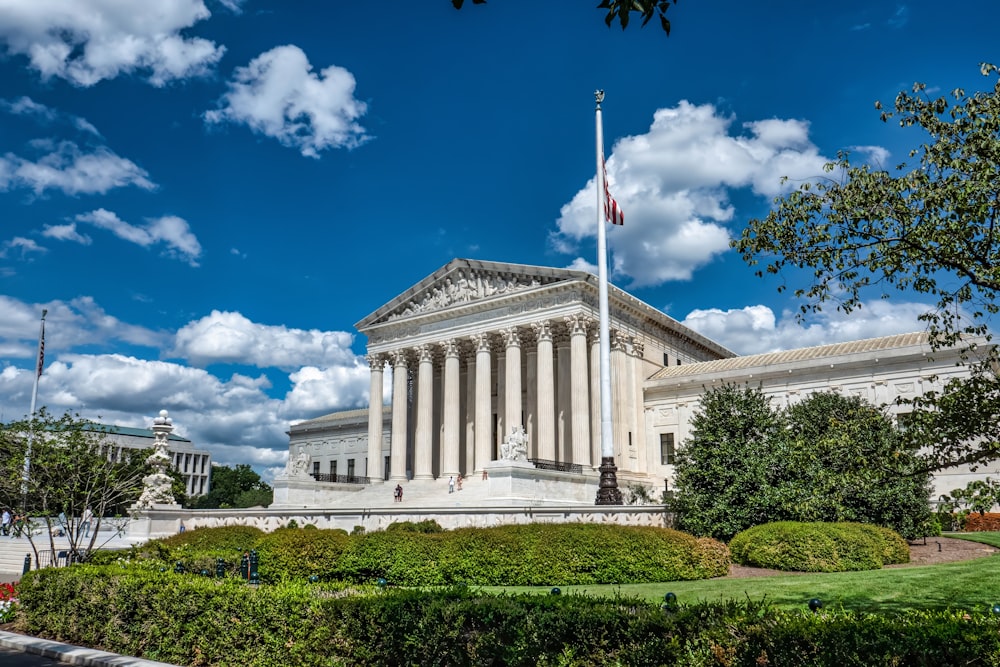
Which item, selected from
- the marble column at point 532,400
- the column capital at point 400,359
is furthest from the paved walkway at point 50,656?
the column capital at point 400,359

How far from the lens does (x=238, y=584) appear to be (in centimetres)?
1255

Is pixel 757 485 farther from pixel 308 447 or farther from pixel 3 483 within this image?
pixel 308 447

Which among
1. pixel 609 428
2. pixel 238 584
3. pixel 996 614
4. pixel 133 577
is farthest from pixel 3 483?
pixel 996 614

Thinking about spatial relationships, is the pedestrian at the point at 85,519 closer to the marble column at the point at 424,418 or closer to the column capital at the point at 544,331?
the marble column at the point at 424,418

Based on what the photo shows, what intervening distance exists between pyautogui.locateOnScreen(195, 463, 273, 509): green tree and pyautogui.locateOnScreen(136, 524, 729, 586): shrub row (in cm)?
7501

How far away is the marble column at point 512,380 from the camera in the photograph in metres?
51.1

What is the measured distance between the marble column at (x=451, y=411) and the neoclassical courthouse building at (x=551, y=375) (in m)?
0.10

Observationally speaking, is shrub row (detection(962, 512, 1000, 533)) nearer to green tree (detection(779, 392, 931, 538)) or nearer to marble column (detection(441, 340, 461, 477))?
green tree (detection(779, 392, 931, 538))

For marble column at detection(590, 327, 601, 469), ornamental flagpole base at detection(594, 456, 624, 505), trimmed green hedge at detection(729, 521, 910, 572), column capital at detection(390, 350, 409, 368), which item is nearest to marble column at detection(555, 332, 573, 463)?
marble column at detection(590, 327, 601, 469)

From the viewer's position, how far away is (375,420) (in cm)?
6031

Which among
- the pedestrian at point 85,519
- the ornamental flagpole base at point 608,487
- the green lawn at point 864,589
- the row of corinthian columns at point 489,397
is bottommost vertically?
the green lawn at point 864,589

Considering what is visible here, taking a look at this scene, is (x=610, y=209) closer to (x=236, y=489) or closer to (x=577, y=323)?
(x=577, y=323)

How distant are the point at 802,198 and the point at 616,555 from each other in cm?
1169

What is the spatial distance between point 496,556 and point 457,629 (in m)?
10.9
